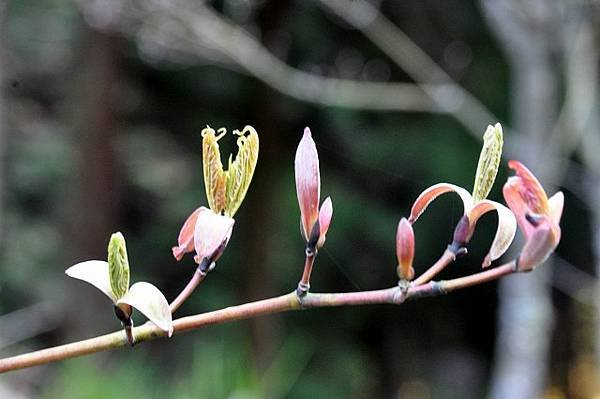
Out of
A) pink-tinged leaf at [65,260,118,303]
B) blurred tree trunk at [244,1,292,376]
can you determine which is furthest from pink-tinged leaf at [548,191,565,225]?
blurred tree trunk at [244,1,292,376]

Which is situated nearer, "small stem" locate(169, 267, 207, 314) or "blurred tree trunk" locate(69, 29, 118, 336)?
"small stem" locate(169, 267, 207, 314)

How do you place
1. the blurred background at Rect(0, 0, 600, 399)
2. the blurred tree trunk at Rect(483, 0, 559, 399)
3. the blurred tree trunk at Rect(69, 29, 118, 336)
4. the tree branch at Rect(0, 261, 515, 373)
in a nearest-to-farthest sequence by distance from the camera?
the tree branch at Rect(0, 261, 515, 373) < the blurred tree trunk at Rect(483, 0, 559, 399) < the blurred background at Rect(0, 0, 600, 399) < the blurred tree trunk at Rect(69, 29, 118, 336)

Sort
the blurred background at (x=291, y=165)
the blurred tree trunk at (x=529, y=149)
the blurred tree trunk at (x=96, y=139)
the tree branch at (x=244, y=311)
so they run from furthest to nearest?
the blurred tree trunk at (x=96, y=139) → the blurred background at (x=291, y=165) → the blurred tree trunk at (x=529, y=149) → the tree branch at (x=244, y=311)

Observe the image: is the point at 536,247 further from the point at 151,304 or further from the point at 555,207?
the point at 151,304

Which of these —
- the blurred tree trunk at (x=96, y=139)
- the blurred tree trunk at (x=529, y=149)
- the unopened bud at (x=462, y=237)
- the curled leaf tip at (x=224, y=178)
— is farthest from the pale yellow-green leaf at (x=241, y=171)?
the blurred tree trunk at (x=96, y=139)

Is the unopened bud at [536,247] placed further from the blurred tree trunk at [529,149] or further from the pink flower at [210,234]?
the blurred tree trunk at [529,149]

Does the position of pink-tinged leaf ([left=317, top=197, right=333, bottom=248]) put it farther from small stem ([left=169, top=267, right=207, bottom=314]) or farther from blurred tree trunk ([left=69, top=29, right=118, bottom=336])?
blurred tree trunk ([left=69, top=29, right=118, bottom=336])

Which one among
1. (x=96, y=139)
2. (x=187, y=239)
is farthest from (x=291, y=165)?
(x=187, y=239)
